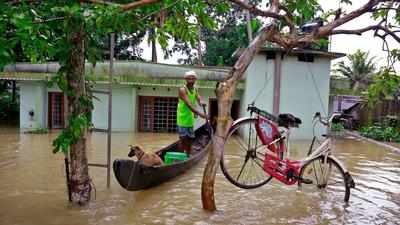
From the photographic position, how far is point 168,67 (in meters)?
16.5

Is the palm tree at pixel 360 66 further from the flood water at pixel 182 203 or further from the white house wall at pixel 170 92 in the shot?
the flood water at pixel 182 203

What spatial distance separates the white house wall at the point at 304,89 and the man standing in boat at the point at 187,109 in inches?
296

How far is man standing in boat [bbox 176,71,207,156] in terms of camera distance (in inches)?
263

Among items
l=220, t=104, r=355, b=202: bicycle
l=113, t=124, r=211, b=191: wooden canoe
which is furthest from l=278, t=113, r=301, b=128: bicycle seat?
l=113, t=124, r=211, b=191: wooden canoe

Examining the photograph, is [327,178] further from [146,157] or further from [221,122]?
[146,157]

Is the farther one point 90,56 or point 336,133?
point 336,133

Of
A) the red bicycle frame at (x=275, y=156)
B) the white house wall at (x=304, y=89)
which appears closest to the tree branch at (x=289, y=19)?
the red bicycle frame at (x=275, y=156)

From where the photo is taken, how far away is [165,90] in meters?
16.2

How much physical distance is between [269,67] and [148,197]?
9.45m

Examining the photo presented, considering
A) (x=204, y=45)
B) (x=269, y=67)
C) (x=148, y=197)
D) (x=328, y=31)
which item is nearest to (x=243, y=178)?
(x=148, y=197)

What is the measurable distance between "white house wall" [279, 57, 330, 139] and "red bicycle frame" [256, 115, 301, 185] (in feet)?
29.6

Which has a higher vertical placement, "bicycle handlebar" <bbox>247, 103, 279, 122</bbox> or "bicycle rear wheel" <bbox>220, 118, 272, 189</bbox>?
"bicycle handlebar" <bbox>247, 103, 279, 122</bbox>

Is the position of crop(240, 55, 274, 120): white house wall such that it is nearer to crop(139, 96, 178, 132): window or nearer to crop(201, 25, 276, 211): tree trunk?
crop(139, 96, 178, 132): window

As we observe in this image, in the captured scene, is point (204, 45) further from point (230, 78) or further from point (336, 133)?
point (230, 78)
